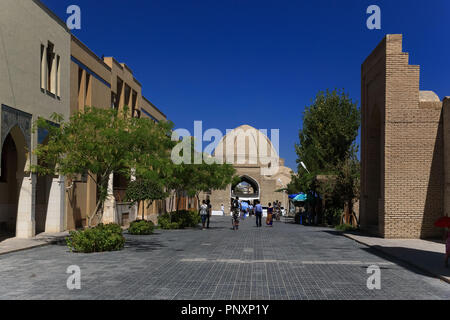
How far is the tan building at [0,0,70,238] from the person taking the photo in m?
17.2

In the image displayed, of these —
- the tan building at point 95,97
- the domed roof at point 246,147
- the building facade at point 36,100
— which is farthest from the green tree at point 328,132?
the domed roof at point 246,147

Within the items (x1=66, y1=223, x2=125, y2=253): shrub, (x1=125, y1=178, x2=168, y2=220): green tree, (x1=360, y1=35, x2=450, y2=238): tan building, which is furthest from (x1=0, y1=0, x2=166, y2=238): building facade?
(x1=360, y1=35, x2=450, y2=238): tan building

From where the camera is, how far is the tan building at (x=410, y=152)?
19.9 meters

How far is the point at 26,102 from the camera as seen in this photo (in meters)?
18.5

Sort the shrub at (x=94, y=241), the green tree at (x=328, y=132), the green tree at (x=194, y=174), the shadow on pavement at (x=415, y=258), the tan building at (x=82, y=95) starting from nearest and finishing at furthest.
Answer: the shadow on pavement at (x=415, y=258) < the shrub at (x=94, y=241) < the tan building at (x=82, y=95) < the green tree at (x=194, y=174) < the green tree at (x=328, y=132)

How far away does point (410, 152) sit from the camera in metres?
20.2

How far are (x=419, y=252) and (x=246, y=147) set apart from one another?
5914 cm

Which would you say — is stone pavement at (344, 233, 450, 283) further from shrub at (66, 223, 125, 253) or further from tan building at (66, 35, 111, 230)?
tan building at (66, 35, 111, 230)

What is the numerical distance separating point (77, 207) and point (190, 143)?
756 centimetres

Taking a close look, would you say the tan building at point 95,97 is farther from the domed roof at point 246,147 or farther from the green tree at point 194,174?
the domed roof at point 246,147

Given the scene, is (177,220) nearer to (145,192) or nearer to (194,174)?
(145,192)

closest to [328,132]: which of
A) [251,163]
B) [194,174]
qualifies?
[194,174]
